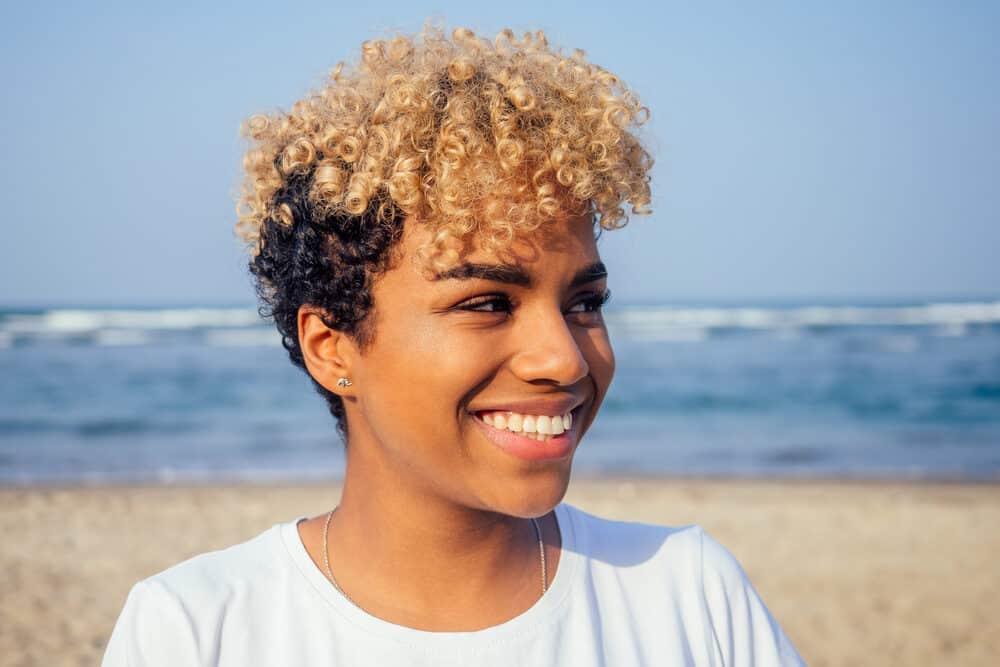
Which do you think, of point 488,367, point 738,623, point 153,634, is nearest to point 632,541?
point 738,623

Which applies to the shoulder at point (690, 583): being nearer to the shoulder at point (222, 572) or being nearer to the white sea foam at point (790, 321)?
the shoulder at point (222, 572)

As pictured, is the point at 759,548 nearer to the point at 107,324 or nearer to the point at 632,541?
the point at 632,541

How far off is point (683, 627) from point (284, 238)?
1186 millimetres

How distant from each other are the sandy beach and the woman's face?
503cm

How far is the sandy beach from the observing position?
21.1 ft

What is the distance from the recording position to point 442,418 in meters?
1.84

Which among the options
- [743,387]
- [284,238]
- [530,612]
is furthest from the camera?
[743,387]

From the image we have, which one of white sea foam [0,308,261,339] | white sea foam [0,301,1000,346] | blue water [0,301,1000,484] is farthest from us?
white sea foam [0,308,261,339]

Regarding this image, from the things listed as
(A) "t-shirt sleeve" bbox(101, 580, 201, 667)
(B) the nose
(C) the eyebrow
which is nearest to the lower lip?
(B) the nose

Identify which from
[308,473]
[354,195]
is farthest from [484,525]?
[308,473]

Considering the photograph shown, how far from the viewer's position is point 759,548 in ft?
27.2

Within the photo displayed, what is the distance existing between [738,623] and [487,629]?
1.74ft

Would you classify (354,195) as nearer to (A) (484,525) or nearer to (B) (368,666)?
(A) (484,525)

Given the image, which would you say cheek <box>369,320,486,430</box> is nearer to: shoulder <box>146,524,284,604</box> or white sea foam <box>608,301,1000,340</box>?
shoulder <box>146,524,284,604</box>
